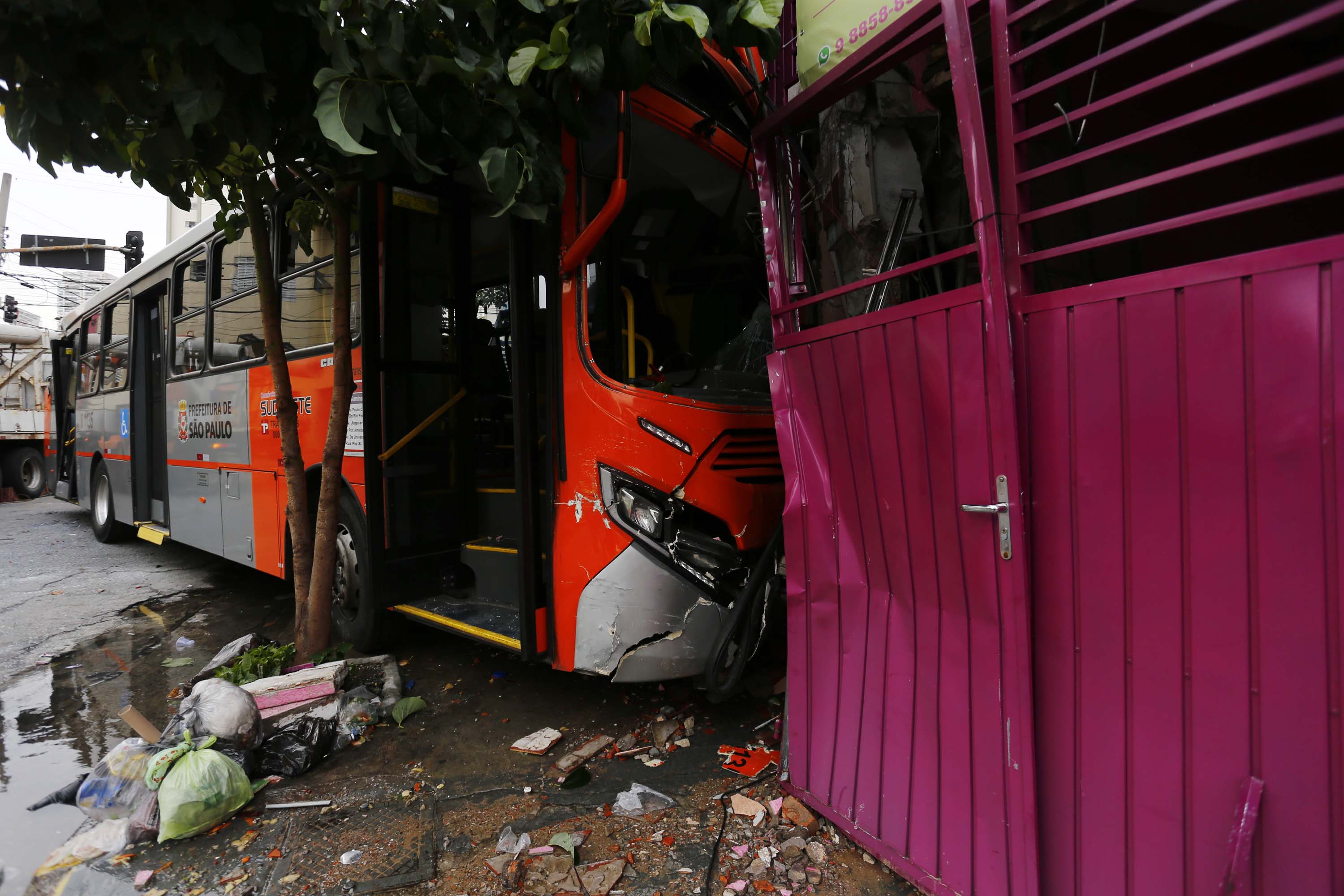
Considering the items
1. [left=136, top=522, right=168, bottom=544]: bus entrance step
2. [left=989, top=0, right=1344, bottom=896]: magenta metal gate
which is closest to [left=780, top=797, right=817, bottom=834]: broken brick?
[left=989, top=0, right=1344, bottom=896]: magenta metal gate

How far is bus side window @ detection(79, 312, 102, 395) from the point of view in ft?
28.3

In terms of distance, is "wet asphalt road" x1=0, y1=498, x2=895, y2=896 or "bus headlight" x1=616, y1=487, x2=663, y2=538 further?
"bus headlight" x1=616, y1=487, x2=663, y2=538

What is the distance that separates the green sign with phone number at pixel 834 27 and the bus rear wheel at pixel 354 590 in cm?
330

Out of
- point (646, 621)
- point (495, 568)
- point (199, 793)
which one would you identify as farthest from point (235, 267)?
point (646, 621)

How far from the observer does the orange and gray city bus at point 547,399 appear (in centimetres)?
300

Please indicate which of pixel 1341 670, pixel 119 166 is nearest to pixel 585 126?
pixel 119 166

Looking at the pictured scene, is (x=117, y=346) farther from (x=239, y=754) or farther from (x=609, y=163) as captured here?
(x=609, y=163)

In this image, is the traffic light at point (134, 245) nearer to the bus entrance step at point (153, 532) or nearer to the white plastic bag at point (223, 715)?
the bus entrance step at point (153, 532)

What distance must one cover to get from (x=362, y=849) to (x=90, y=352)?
9428mm

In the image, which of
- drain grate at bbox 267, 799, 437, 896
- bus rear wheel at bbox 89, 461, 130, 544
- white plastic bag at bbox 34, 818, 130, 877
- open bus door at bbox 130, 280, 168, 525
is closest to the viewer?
drain grate at bbox 267, 799, 437, 896

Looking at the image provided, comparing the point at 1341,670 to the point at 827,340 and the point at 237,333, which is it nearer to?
the point at 827,340

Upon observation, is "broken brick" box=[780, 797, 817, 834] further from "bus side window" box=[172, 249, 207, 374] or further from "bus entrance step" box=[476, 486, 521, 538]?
"bus side window" box=[172, 249, 207, 374]

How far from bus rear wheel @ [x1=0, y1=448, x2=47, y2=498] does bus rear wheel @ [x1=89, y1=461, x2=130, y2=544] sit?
9.60 metres

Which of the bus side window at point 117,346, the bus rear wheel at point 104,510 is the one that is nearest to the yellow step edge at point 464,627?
the bus side window at point 117,346
